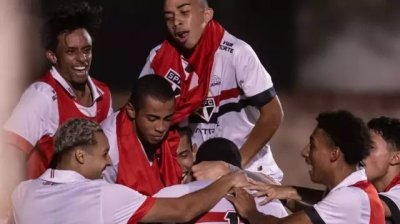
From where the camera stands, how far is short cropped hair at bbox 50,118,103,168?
6.23m

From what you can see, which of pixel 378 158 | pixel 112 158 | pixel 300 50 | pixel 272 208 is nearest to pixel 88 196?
pixel 112 158

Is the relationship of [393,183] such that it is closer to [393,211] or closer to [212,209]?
[393,211]

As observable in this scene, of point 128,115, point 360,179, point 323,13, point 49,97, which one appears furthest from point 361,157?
point 323,13

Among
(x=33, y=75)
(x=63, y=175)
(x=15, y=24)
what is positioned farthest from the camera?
(x=33, y=75)

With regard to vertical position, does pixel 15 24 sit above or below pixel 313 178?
above

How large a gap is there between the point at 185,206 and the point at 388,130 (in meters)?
1.43

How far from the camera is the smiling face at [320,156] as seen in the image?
647cm

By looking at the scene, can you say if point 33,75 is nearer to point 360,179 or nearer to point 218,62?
point 218,62

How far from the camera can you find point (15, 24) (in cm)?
668

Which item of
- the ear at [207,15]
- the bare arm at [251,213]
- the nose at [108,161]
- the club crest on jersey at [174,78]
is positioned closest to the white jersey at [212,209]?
the bare arm at [251,213]

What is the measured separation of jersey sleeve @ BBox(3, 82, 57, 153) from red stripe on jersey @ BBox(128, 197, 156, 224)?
1094 mm

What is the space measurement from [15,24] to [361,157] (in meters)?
1.65

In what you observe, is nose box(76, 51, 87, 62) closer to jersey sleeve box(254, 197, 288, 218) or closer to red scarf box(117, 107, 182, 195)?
red scarf box(117, 107, 182, 195)

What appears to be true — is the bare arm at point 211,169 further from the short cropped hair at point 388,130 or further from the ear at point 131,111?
the short cropped hair at point 388,130
